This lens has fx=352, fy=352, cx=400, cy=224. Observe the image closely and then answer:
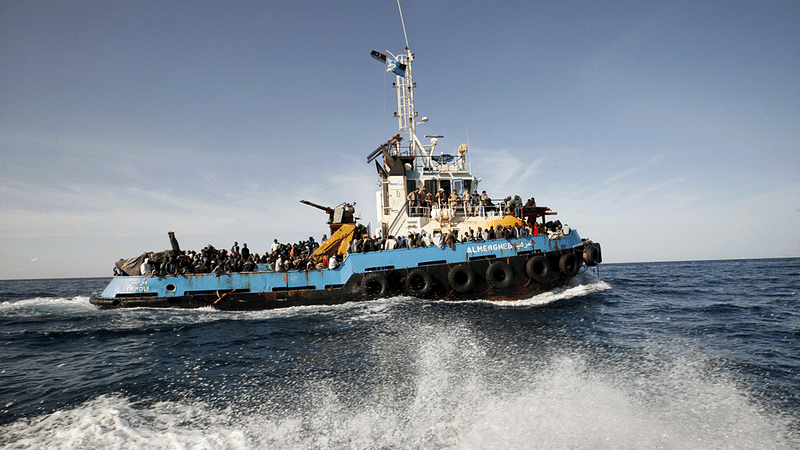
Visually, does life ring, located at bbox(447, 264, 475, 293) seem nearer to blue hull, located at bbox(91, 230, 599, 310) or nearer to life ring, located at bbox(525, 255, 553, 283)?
blue hull, located at bbox(91, 230, 599, 310)

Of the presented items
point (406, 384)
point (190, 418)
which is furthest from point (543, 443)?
point (190, 418)

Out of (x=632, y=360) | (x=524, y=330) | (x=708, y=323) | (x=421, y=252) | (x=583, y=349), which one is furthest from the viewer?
(x=421, y=252)

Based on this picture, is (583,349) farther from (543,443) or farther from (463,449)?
(463,449)

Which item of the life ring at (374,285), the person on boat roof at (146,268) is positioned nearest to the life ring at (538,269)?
the life ring at (374,285)

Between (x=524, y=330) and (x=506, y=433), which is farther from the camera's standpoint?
(x=524, y=330)

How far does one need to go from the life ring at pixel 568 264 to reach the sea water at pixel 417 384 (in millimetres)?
2680

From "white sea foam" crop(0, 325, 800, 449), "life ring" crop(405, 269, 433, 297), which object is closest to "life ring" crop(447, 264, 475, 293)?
"life ring" crop(405, 269, 433, 297)

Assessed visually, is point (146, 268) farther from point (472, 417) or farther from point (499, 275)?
point (472, 417)

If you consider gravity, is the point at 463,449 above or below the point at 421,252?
below

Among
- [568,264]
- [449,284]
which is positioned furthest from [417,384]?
[568,264]

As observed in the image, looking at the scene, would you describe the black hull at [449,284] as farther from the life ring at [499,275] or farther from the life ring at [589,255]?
the life ring at [589,255]

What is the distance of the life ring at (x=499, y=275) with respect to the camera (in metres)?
13.4

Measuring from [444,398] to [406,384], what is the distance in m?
0.79

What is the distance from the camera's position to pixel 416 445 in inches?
166
